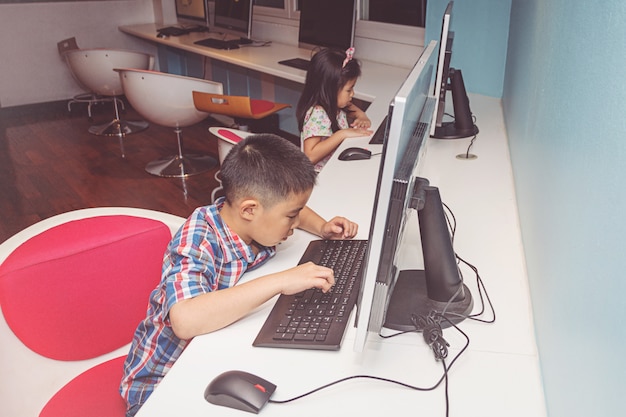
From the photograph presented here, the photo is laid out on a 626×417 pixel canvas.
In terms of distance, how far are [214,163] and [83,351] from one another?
274cm

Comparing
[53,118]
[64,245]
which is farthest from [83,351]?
[53,118]

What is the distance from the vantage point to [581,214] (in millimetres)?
734

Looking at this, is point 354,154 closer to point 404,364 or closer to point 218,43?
point 404,364

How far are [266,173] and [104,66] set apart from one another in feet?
11.7

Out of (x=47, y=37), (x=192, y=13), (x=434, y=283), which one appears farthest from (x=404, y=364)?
(x=47, y=37)

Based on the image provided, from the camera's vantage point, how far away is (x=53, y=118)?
4.87 meters

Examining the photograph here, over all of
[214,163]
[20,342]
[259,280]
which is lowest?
[214,163]

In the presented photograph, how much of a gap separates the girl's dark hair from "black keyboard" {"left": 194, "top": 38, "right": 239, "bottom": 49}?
6.00ft

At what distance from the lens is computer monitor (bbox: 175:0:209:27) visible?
4605mm

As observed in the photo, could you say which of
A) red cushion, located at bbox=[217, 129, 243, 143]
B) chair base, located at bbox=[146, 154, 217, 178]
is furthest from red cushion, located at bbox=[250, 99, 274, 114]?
red cushion, located at bbox=[217, 129, 243, 143]

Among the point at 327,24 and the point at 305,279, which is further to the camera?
the point at 327,24

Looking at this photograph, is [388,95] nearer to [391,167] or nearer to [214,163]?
[214,163]

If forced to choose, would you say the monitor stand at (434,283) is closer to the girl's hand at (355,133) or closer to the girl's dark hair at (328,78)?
the girl's hand at (355,133)

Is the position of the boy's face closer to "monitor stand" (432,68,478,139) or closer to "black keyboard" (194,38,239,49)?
"monitor stand" (432,68,478,139)
